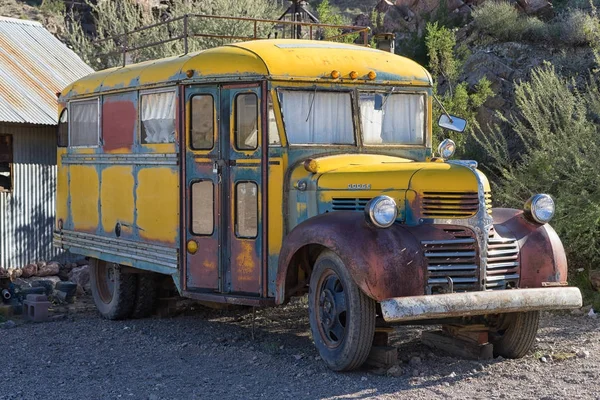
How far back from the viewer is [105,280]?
10859 mm

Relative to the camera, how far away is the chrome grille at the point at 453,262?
22.4ft

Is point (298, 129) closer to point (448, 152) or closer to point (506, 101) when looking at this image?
point (448, 152)

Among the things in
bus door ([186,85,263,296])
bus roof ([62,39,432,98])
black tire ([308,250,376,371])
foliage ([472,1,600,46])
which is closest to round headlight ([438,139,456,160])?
bus roof ([62,39,432,98])

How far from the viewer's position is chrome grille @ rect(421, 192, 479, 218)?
699cm

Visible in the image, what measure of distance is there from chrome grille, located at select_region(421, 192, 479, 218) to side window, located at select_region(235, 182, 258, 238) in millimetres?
1631

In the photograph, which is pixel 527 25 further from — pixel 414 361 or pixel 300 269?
pixel 414 361

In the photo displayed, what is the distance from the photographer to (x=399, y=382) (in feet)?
22.5

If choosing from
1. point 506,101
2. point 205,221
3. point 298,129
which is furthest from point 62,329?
point 506,101

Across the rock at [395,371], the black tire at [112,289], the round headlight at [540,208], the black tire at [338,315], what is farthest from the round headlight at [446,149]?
the black tire at [112,289]

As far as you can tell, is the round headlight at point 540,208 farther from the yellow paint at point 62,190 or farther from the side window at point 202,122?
the yellow paint at point 62,190

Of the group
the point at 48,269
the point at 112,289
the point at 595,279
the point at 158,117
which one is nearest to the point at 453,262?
the point at 158,117

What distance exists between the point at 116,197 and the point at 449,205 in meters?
4.21

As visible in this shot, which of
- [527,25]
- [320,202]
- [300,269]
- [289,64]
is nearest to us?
[320,202]

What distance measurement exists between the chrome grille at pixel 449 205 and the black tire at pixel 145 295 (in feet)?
13.7
